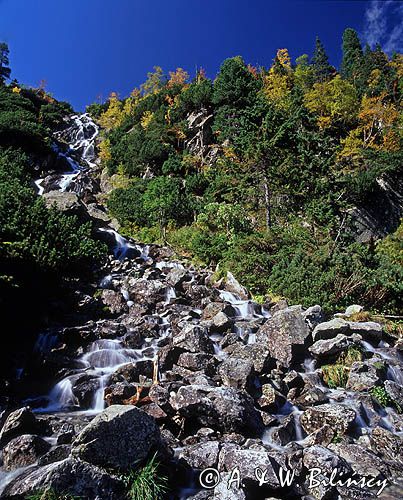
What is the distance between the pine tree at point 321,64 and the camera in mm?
49656

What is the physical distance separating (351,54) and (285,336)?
58.1 metres

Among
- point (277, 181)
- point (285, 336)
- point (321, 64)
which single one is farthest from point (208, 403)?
point (321, 64)

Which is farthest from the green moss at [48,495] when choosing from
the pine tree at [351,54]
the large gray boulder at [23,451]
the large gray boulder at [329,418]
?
the pine tree at [351,54]

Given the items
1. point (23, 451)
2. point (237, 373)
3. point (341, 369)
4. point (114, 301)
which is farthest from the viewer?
point (114, 301)

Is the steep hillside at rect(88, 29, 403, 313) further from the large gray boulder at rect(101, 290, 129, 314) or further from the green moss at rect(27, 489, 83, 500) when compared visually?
the green moss at rect(27, 489, 83, 500)

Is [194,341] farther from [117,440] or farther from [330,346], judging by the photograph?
[117,440]

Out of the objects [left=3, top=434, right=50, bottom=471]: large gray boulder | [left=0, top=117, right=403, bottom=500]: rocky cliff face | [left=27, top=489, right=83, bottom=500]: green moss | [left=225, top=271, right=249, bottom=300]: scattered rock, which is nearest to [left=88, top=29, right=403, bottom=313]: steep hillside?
[left=225, top=271, right=249, bottom=300]: scattered rock

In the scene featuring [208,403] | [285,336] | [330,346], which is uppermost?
[208,403]

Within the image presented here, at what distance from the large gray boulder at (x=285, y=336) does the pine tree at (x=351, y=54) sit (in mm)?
47929

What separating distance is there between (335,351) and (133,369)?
5881 mm

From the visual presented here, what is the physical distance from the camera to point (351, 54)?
53406 millimetres

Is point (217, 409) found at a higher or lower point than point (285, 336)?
higher

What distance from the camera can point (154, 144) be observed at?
34656mm

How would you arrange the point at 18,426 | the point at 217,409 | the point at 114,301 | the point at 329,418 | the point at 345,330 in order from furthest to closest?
the point at 114,301
the point at 345,330
the point at 329,418
the point at 217,409
the point at 18,426
